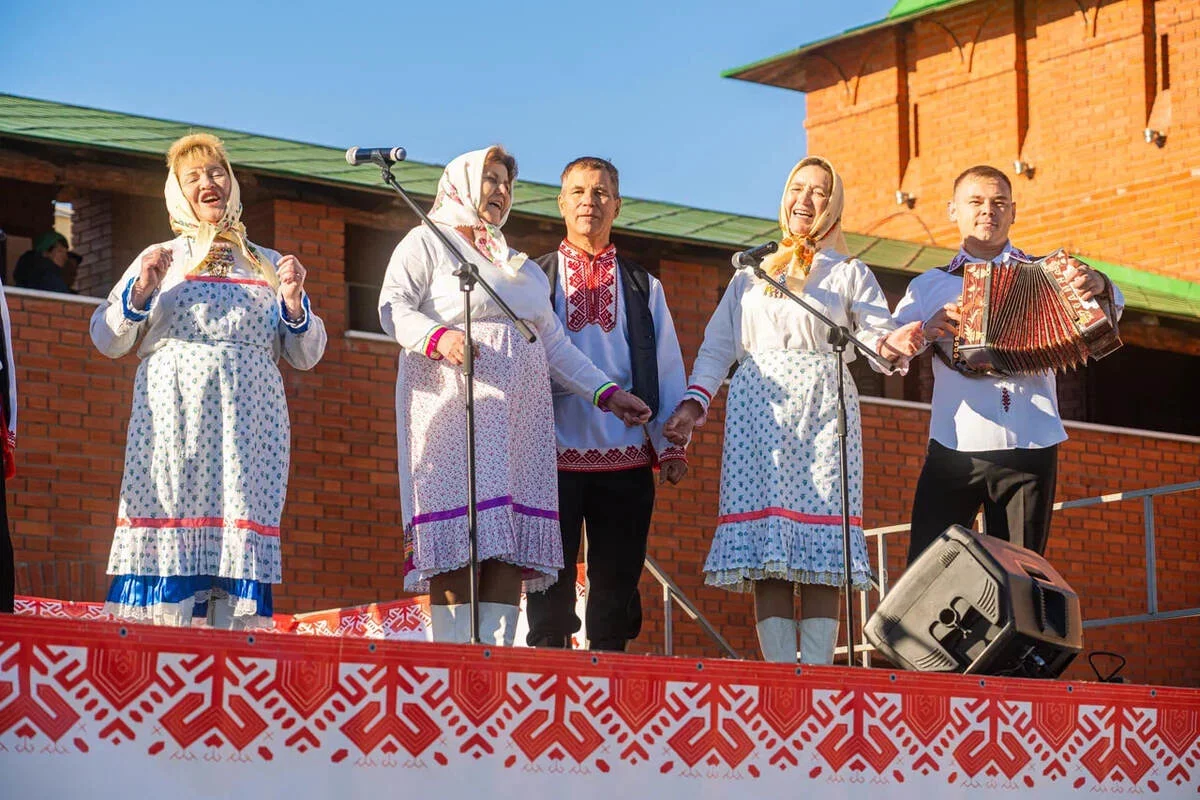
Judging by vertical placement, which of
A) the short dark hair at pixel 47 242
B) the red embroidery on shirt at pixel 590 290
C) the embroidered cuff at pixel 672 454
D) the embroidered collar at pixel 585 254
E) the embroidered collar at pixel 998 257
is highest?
the short dark hair at pixel 47 242

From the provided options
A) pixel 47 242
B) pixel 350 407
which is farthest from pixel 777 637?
pixel 47 242

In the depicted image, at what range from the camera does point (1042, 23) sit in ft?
66.6

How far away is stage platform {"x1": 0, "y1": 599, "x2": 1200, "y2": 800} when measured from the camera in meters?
4.97

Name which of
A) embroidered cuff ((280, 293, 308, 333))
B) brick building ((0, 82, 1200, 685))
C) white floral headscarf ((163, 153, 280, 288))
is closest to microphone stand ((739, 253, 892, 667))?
embroidered cuff ((280, 293, 308, 333))

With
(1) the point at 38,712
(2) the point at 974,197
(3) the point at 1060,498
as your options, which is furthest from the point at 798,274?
(3) the point at 1060,498

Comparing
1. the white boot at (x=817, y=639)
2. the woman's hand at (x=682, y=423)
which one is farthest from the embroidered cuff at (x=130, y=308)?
the white boot at (x=817, y=639)

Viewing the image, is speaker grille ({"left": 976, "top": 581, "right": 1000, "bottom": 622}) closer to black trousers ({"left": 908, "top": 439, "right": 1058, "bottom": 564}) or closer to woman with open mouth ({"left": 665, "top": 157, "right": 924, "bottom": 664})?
woman with open mouth ({"left": 665, "top": 157, "right": 924, "bottom": 664})

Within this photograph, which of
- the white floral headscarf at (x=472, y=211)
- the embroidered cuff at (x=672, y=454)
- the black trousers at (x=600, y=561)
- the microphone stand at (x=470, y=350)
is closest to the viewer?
the microphone stand at (x=470, y=350)

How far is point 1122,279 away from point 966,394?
434 inches

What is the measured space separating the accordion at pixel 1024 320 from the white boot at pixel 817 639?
114 centimetres

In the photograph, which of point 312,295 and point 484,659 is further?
point 312,295

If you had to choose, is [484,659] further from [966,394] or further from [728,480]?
[966,394]

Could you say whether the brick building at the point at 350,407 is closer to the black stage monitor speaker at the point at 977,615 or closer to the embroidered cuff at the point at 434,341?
the embroidered cuff at the point at 434,341

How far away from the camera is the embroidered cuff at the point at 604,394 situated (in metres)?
6.93
